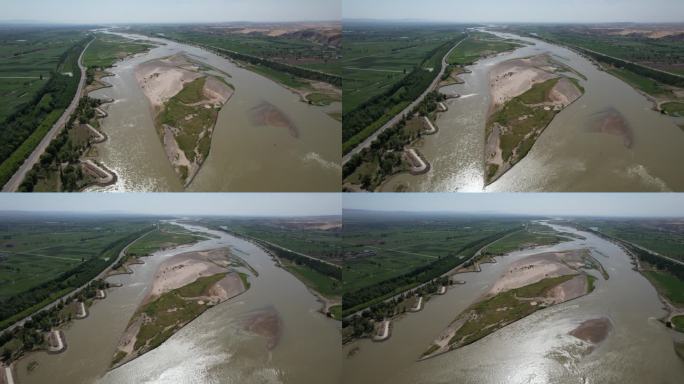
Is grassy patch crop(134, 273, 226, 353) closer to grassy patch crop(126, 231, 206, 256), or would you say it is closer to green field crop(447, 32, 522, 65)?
grassy patch crop(126, 231, 206, 256)

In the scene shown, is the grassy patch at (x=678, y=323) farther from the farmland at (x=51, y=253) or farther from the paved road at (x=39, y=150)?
the paved road at (x=39, y=150)

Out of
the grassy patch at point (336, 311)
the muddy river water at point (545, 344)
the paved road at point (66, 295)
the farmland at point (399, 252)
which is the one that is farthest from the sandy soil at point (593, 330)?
the paved road at point (66, 295)

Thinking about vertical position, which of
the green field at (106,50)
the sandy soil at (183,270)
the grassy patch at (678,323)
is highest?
the green field at (106,50)

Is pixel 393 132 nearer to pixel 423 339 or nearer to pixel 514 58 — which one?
pixel 514 58

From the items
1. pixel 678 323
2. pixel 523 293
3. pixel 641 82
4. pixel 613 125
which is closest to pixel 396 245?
pixel 523 293

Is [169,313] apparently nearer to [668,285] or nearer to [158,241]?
[158,241]

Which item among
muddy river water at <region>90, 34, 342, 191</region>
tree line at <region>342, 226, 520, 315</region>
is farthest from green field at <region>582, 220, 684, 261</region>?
muddy river water at <region>90, 34, 342, 191</region>

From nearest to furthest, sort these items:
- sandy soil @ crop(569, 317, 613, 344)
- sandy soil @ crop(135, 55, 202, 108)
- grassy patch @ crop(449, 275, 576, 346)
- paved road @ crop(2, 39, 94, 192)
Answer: paved road @ crop(2, 39, 94, 192), sandy soil @ crop(569, 317, 613, 344), grassy patch @ crop(449, 275, 576, 346), sandy soil @ crop(135, 55, 202, 108)

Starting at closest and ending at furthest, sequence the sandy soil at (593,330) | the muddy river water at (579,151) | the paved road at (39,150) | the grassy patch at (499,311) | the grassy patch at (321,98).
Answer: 1. the paved road at (39,150)
2. the muddy river water at (579,151)
3. the sandy soil at (593,330)
4. the grassy patch at (499,311)
5. the grassy patch at (321,98)
